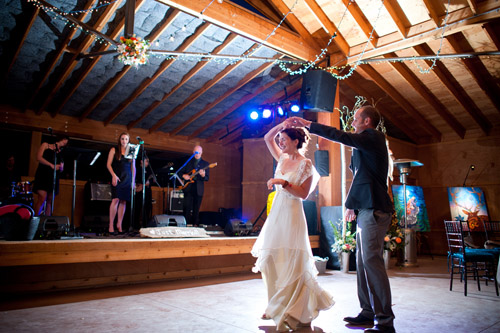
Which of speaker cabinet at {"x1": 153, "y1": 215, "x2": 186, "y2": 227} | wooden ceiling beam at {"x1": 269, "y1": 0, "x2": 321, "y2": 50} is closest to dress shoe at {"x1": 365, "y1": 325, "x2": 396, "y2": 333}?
speaker cabinet at {"x1": 153, "y1": 215, "x2": 186, "y2": 227}

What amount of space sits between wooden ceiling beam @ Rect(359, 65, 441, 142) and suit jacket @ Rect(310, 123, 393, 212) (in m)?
5.48

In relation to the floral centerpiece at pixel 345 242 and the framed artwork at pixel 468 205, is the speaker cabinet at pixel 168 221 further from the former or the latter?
the framed artwork at pixel 468 205

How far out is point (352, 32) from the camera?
7.01 metres

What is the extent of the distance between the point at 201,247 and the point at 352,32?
5016 mm

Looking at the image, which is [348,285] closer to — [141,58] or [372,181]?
[372,181]

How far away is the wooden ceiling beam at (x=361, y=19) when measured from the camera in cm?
637

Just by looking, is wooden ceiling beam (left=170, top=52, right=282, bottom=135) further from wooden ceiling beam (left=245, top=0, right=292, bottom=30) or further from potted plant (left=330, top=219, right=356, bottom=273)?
potted plant (left=330, top=219, right=356, bottom=273)

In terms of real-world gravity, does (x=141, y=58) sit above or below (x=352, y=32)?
below

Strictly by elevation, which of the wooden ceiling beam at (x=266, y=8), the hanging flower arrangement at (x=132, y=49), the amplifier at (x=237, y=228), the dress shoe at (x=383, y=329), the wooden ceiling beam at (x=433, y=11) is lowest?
the dress shoe at (x=383, y=329)

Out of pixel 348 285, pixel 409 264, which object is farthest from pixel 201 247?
pixel 409 264

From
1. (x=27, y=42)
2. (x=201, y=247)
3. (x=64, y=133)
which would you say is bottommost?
(x=201, y=247)

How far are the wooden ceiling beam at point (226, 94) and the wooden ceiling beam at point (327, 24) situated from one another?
1473mm

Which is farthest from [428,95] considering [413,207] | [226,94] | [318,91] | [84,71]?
[84,71]

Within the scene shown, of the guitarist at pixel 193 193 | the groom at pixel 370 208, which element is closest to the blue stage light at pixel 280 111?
the guitarist at pixel 193 193
